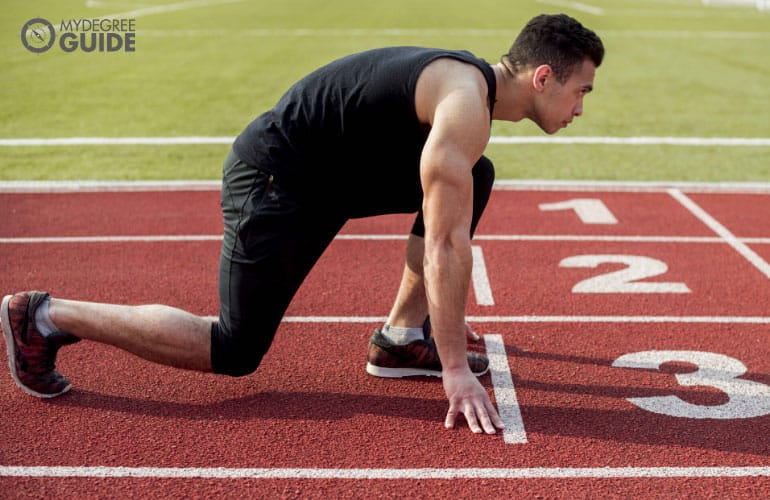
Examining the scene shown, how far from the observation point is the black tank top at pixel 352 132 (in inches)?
142

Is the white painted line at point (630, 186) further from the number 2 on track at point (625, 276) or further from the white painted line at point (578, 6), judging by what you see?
the white painted line at point (578, 6)

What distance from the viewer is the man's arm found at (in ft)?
10.9

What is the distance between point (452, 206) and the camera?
3393 mm

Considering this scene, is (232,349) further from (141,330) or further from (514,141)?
(514,141)

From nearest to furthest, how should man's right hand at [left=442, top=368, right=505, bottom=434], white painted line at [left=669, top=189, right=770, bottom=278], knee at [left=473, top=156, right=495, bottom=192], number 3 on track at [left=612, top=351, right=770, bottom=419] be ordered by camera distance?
man's right hand at [left=442, top=368, right=505, bottom=434] < number 3 on track at [left=612, top=351, right=770, bottom=419] < knee at [left=473, top=156, right=495, bottom=192] < white painted line at [left=669, top=189, right=770, bottom=278]

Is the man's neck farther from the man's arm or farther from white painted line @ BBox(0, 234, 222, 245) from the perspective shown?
white painted line @ BBox(0, 234, 222, 245)

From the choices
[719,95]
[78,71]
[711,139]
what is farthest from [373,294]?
[78,71]

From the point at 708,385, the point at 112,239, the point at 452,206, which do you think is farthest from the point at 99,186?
the point at 708,385

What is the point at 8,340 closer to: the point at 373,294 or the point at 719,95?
the point at 373,294

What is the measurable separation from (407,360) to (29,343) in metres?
1.66

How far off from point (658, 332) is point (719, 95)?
8.86 meters

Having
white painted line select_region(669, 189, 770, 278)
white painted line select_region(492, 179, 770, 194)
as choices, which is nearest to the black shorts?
white painted line select_region(669, 189, 770, 278)

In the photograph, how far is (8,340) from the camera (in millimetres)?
3949

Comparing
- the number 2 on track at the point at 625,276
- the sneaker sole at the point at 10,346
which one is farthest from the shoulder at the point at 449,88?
the number 2 on track at the point at 625,276
